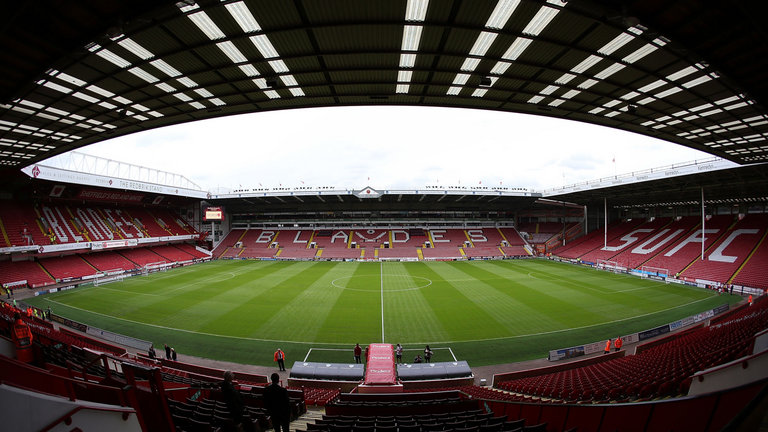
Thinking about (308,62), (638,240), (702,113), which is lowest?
(638,240)

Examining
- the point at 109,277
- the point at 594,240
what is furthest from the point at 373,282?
the point at 594,240

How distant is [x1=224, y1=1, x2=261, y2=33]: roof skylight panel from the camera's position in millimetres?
6508

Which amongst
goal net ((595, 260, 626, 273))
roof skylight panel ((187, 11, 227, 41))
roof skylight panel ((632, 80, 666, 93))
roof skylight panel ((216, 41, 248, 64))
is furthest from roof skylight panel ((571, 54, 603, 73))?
goal net ((595, 260, 626, 273))

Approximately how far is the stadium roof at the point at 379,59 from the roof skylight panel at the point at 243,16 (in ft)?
0.11

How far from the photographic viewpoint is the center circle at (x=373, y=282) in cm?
2801

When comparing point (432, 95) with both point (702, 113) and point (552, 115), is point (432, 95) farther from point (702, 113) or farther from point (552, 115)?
point (702, 113)

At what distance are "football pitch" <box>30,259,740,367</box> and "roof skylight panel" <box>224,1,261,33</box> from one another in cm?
1344

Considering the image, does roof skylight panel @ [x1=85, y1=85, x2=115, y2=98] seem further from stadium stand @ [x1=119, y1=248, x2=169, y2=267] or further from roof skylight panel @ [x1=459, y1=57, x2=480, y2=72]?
stadium stand @ [x1=119, y1=248, x2=169, y2=267]

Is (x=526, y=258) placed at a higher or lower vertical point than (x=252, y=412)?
lower

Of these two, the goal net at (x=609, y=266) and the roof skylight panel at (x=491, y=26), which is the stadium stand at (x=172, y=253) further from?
the goal net at (x=609, y=266)

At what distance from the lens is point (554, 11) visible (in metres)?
6.68

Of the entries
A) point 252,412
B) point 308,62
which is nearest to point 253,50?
point 308,62

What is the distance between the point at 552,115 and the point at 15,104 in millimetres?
19285

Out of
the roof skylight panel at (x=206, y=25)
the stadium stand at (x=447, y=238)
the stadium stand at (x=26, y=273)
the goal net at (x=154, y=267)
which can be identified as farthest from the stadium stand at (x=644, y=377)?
the goal net at (x=154, y=267)
